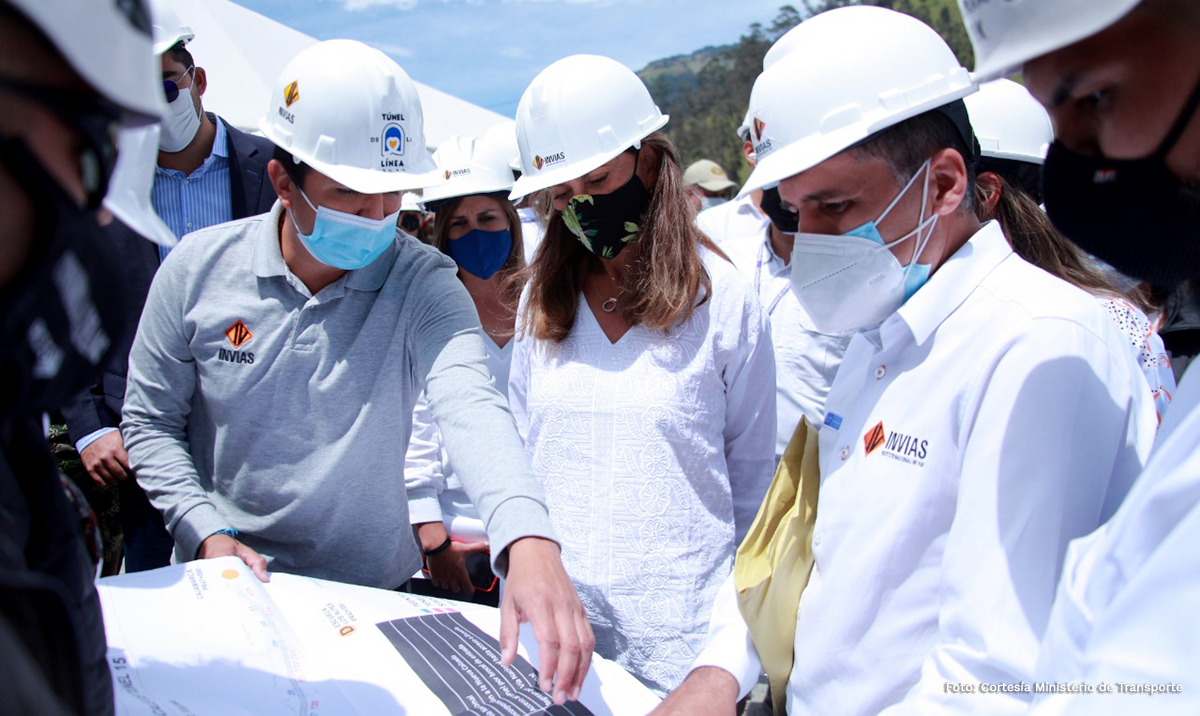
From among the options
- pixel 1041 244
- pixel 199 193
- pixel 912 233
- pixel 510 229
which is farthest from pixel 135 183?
pixel 510 229

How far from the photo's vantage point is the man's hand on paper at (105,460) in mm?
2605

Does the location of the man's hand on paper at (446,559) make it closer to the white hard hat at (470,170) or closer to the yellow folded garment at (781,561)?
the yellow folded garment at (781,561)

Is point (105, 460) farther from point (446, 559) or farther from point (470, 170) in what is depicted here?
point (470, 170)

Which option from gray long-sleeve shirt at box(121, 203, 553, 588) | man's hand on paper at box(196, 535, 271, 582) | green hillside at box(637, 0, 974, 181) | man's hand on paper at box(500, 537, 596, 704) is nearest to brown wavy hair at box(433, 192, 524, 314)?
gray long-sleeve shirt at box(121, 203, 553, 588)

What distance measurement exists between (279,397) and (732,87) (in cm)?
4809

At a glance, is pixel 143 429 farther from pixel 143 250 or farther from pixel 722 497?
pixel 722 497

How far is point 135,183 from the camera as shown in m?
0.93

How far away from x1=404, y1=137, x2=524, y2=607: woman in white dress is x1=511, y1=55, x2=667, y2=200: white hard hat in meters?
0.47

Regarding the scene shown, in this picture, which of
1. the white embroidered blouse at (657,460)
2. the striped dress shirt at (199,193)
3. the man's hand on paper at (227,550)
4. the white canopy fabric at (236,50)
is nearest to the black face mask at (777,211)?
the white embroidered blouse at (657,460)

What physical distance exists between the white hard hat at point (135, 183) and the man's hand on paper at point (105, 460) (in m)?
1.96

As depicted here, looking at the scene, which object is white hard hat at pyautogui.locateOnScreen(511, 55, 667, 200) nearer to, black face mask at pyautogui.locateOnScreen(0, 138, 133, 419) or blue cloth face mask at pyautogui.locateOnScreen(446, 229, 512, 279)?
blue cloth face mask at pyautogui.locateOnScreen(446, 229, 512, 279)

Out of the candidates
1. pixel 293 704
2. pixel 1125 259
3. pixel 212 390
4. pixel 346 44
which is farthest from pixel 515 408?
pixel 1125 259

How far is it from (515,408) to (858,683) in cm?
143

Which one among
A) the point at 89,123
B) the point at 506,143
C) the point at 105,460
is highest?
the point at 506,143
